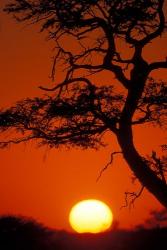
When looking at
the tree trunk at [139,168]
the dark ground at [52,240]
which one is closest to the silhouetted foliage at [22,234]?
the dark ground at [52,240]

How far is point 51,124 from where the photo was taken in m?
13.8

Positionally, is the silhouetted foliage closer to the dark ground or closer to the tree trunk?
the dark ground

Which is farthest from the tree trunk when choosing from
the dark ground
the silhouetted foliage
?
the silhouetted foliage

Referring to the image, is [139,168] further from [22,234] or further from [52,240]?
[52,240]

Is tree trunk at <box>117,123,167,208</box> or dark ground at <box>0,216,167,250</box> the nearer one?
tree trunk at <box>117,123,167,208</box>

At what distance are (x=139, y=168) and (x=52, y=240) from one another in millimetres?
4796

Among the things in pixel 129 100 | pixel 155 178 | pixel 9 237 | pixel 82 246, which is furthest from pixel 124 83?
pixel 82 246

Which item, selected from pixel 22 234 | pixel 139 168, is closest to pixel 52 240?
pixel 22 234

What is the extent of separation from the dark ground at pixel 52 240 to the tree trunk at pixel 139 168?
3.28 metres

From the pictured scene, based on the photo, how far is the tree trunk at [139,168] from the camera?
13.0 m

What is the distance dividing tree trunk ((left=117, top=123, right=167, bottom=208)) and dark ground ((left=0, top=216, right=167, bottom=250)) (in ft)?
10.8

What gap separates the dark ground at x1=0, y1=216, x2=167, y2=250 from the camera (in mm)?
14859

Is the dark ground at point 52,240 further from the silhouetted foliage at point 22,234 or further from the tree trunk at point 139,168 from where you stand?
the tree trunk at point 139,168

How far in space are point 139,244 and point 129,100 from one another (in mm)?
5253
